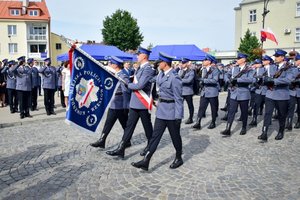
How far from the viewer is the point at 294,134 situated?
8172mm

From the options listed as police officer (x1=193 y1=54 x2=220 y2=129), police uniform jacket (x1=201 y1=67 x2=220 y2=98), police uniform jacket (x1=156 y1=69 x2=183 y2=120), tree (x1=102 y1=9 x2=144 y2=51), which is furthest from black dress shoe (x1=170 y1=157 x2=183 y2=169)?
tree (x1=102 y1=9 x2=144 y2=51)

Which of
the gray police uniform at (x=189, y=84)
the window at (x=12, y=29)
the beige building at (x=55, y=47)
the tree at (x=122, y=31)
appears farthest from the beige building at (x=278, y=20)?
the window at (x=12, y=29)

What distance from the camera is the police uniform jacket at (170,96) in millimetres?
5164

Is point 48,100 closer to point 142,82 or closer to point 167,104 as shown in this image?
point 142,82

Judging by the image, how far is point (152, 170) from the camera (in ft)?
17.6

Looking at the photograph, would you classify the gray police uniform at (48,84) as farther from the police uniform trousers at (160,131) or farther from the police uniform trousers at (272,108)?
the police uniform trousers at (272,108)

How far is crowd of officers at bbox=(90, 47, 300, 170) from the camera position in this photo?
17.3 feet

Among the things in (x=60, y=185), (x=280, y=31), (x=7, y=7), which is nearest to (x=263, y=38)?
(x=60, y=185)

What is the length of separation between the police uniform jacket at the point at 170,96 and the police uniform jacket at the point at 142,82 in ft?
0.97

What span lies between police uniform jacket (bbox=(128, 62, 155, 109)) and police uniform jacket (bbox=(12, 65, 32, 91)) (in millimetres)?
6048

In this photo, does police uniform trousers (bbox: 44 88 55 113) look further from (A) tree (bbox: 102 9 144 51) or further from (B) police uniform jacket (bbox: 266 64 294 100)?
(A) tree (bbox: 102 9 144 51)

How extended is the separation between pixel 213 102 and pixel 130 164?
13.1 feet

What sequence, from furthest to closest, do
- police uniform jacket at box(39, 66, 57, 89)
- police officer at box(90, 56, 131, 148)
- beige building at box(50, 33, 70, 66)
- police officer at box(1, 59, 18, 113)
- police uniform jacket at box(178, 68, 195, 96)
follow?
beige building at box(50, 33, 70, 66) < police officer at box(1, 59, 18, 113) < police uniform jacket at box(39, 66, 57, 89) < police uniform jacket at box(178, 68, 195, 96) < police officer at box(90, 56, 131, 148)

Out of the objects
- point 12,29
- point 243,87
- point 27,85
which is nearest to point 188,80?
point 243,87
